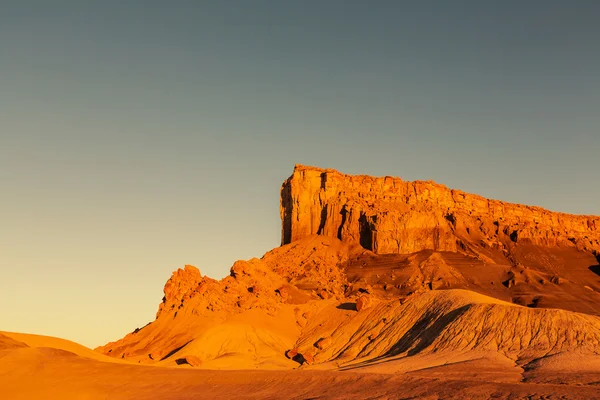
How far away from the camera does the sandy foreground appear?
4994 cm

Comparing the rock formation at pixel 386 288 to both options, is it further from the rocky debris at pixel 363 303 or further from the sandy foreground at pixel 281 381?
the sandy foreground at pixel 281 381

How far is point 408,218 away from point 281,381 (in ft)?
297

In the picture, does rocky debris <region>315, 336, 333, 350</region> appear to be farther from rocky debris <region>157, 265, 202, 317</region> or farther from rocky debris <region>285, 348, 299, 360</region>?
rocky debris <region>157, 265, 202, 317</region>

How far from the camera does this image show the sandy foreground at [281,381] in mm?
49938

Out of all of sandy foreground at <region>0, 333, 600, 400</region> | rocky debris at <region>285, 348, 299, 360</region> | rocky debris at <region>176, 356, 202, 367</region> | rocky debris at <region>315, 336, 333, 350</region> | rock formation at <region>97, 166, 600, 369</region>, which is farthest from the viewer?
rocky debris at <region>315, 336, 333, 350</region>

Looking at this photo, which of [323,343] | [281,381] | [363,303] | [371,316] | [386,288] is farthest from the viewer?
[386,288]

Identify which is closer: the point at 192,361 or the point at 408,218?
the point at 192,361

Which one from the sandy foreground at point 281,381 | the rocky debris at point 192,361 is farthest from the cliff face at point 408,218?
the sandy foreground at point 281,381

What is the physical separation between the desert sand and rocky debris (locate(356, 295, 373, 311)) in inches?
8.3

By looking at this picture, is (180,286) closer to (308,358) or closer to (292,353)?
(292,353)

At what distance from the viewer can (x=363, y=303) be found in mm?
99062

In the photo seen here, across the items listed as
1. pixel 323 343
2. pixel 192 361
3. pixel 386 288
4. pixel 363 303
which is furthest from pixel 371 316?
pixel 386 288

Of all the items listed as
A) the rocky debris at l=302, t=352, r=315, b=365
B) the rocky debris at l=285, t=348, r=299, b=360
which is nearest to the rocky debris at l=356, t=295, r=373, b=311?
Result: the rocky debris at l=285, t=348, r=299, b=360

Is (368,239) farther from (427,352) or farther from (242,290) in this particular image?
(427,352)
